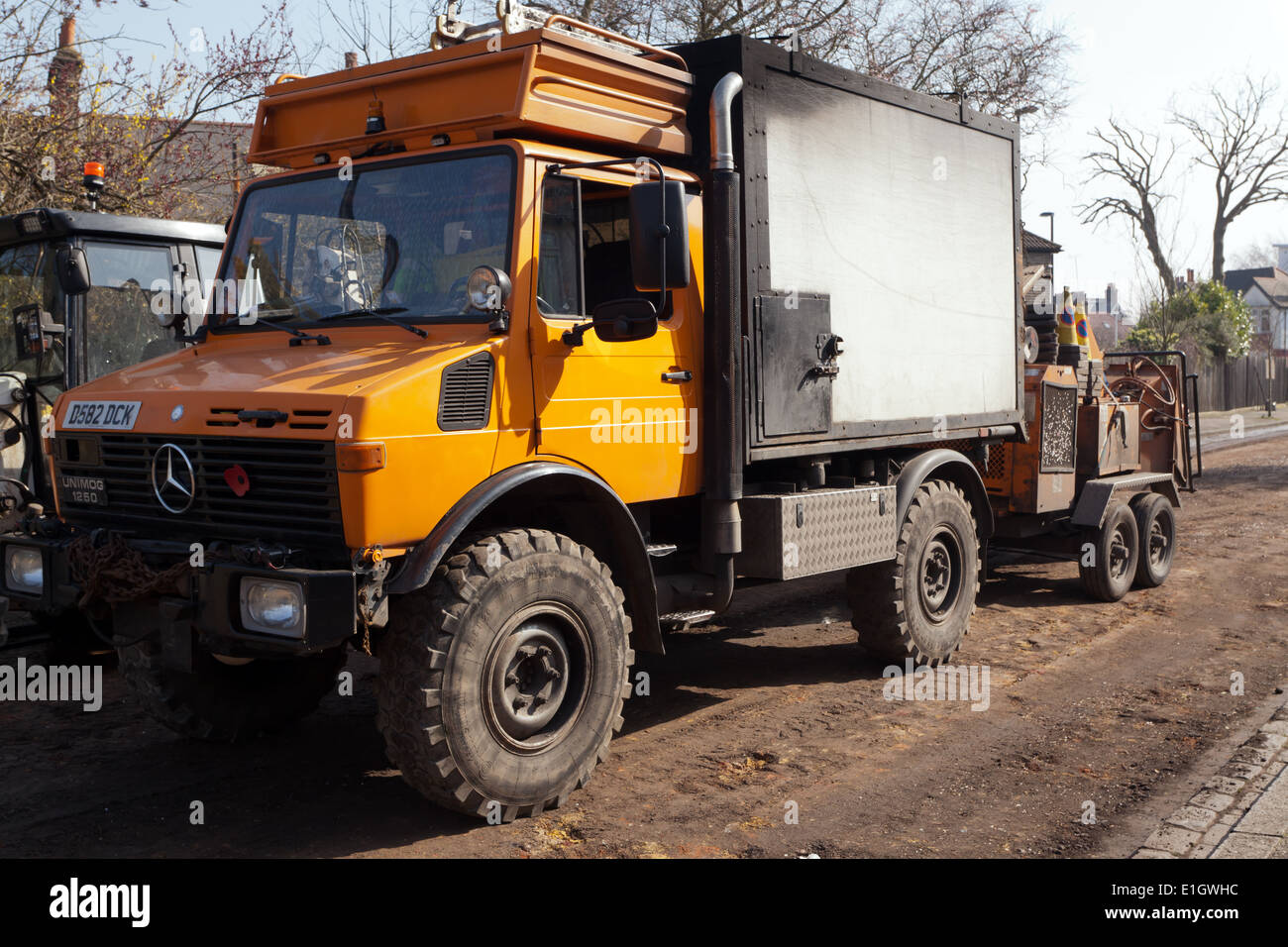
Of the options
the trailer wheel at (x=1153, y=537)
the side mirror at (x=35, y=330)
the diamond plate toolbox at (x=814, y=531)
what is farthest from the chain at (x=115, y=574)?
the trailer wheel at (x=1153, y=537)

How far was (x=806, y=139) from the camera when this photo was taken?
6441 mm

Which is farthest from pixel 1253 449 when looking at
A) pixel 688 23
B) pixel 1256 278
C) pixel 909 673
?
pixel 1256 278

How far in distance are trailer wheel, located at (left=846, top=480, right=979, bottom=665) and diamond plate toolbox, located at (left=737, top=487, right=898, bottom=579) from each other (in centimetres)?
27

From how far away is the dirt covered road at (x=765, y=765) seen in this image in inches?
186

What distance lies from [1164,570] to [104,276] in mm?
9030

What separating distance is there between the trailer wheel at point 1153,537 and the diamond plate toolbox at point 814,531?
13.5 ft

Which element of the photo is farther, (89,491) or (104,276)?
(104,276)

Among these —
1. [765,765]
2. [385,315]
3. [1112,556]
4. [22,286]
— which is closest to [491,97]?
[385,315]

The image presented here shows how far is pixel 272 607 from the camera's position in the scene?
4.32 m

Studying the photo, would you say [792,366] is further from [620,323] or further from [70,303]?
[70,303]

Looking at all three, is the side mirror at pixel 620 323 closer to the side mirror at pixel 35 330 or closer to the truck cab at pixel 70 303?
the truck cab at pixel 70 303

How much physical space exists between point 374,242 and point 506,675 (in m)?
2.07

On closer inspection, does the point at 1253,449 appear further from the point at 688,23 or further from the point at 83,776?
the point at 83,776
